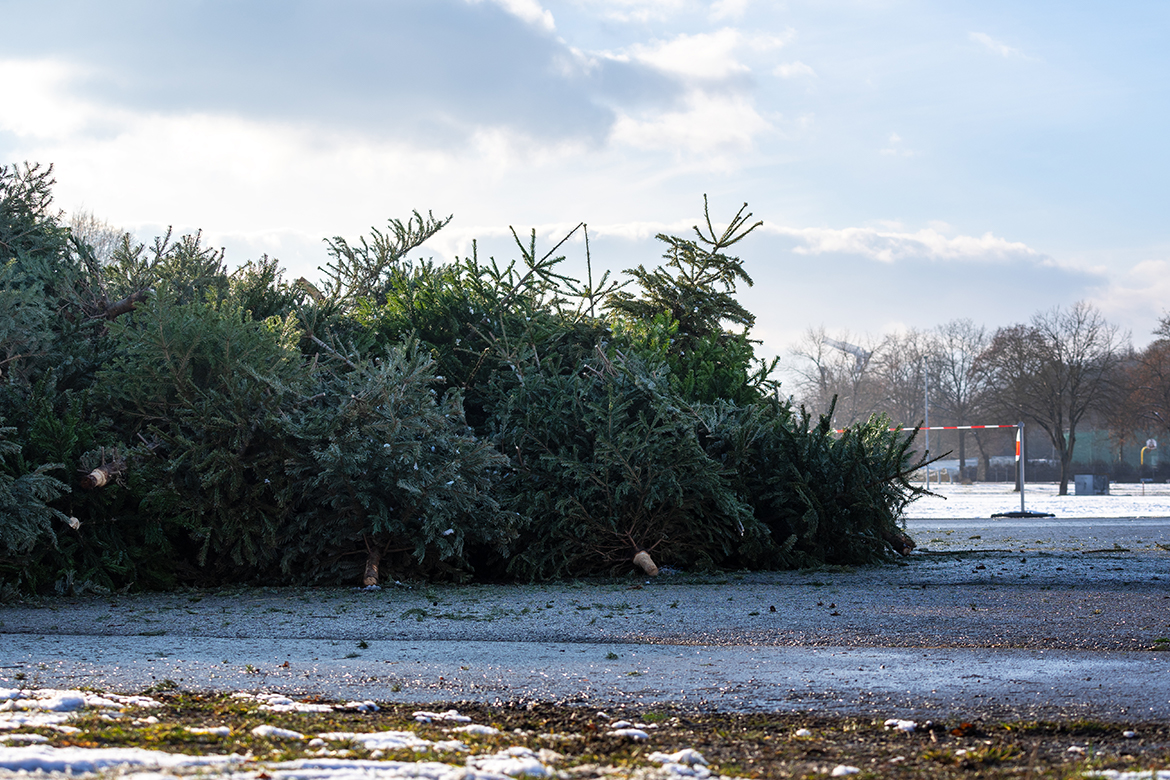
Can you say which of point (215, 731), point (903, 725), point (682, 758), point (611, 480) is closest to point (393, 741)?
point (215, 731)

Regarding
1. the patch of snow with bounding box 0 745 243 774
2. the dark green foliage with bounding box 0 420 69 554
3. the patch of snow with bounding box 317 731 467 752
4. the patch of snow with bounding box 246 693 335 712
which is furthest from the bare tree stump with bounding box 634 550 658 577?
the patch of snow with bounding box 0 745 243 774

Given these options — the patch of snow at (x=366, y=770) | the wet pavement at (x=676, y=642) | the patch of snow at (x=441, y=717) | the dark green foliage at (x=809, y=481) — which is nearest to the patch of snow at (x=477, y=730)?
the patch of snow at (x=441, y=717)

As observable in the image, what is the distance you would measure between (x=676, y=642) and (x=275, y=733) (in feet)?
9.27

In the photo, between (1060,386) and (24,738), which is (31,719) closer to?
(24,738)

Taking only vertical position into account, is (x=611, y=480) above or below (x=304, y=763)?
above

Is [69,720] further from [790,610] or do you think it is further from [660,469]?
[660,469]

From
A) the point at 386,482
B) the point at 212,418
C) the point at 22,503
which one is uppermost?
the point at 212,418

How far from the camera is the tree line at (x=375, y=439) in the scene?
8094 millimetres

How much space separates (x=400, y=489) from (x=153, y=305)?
2464 mm

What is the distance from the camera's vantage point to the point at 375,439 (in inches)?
320

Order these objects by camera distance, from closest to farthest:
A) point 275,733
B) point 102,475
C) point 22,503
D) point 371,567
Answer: point 275,733
point 22,503
point 102,475
point 371,567

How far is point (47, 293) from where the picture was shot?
10.2 meters

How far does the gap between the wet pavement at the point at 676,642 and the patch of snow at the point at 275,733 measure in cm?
78

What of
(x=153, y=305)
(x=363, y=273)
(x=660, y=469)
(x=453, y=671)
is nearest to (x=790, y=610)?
(x=660, y=469)
